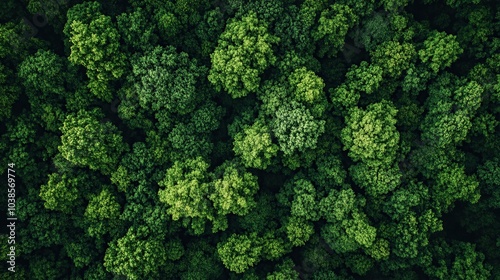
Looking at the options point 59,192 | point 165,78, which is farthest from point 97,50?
point 59,192

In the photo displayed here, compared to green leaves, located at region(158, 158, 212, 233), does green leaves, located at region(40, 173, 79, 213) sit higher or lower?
higher

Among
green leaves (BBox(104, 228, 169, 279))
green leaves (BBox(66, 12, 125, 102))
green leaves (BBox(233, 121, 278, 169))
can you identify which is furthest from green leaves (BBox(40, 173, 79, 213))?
green leaves (BBox(233, 121, 278, 169))

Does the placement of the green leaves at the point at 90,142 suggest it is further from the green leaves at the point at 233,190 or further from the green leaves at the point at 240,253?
the green leaves at the point at 240,253

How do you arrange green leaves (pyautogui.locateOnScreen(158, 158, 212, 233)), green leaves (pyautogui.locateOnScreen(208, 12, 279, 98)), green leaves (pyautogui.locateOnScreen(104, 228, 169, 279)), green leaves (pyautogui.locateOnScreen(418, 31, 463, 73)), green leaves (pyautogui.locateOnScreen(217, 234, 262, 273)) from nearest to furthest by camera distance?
green leaves (pyautogui.locateOnScreen(158, 158, 212, 233)), green leaves (pyautogui.locateOnScreen(208, 12, 279, 98)), green leaves (pyautogui.locateOnScreen(104, 228, 169, 279)), green leaves (pyautogui.locateOnScreen(418, 31, 463, 73)), green leaves (pyautogui.locateOnScreen(217, 234, 262, 273))

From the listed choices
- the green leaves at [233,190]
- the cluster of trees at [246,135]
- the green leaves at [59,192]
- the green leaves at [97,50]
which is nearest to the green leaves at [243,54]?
the cluster of trees at [246,135]

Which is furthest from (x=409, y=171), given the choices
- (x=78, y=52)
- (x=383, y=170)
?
(x=78, y=52)

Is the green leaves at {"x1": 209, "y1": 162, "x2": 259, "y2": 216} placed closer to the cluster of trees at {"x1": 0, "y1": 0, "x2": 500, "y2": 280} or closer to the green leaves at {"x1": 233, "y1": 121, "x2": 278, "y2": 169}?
the cluster of trees at {"x1": 0, "y1": 0, "x2": 500, "y2": 280}
